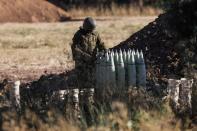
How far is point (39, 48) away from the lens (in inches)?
1059

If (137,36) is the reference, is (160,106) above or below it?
below

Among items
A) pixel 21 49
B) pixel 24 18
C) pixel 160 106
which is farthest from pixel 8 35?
pixel 160 106

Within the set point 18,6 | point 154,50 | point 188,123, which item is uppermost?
point 18,6

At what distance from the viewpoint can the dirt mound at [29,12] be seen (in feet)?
154

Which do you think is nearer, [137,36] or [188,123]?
[188,123]

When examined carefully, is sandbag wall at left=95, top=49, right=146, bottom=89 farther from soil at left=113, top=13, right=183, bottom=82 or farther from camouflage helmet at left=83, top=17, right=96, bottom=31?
soil at left=113, top=13, right=183, bottom=82

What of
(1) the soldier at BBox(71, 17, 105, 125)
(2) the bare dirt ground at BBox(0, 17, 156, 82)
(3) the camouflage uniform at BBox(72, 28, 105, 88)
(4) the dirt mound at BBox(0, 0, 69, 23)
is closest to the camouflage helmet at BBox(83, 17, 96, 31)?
(1) the soldier at BBox(71, 17, 105, 125)

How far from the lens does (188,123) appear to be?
36.1ft

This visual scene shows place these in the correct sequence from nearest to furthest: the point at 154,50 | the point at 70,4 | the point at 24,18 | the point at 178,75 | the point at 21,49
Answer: the point at 178,75 < the point at 154,50 < the point at 21,49 < the point at 24,18 < the point at 70,4

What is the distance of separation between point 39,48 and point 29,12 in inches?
844

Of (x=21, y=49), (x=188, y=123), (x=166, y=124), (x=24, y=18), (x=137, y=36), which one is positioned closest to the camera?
(x=166, y=124)

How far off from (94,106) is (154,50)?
389 cm

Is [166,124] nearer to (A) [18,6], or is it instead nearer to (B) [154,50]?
(B) [154,50]

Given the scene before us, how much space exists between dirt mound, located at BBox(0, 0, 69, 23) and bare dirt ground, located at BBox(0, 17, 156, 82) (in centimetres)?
720
